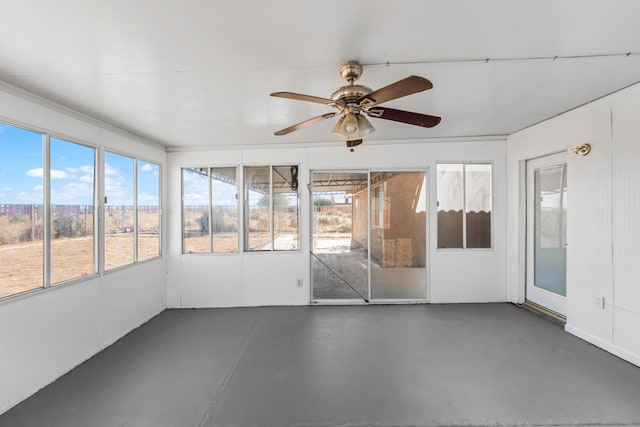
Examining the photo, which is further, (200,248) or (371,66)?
(200,248)

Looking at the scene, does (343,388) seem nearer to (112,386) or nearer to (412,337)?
(412,337)

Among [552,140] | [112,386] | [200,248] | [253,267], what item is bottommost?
[112,386]

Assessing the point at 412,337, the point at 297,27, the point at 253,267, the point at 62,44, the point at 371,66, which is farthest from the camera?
the point at 253,267

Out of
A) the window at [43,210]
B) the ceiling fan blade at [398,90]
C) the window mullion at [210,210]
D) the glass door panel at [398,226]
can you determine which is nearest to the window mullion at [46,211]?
the window at [43,210]

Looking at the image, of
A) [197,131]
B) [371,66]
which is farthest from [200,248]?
[371,66]

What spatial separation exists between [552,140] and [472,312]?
2.49 metres

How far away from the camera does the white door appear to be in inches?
142

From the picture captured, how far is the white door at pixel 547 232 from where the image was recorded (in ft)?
11.8

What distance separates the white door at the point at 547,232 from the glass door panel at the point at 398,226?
4.83 ft

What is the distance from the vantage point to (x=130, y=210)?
375 cm

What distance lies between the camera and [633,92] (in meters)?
2.59

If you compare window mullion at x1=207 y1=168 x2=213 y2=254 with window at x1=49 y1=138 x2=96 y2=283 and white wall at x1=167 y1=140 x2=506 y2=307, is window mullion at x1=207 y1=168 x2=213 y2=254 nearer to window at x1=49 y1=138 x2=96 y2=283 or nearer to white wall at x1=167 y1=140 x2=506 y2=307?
white wall at x1=167 y1=140 x2=506 y2=307

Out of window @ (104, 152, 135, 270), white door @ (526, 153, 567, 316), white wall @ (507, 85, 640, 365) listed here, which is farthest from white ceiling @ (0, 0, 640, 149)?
white door @ (526, 153, 567, 316)

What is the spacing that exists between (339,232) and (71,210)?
3320 millimetres
